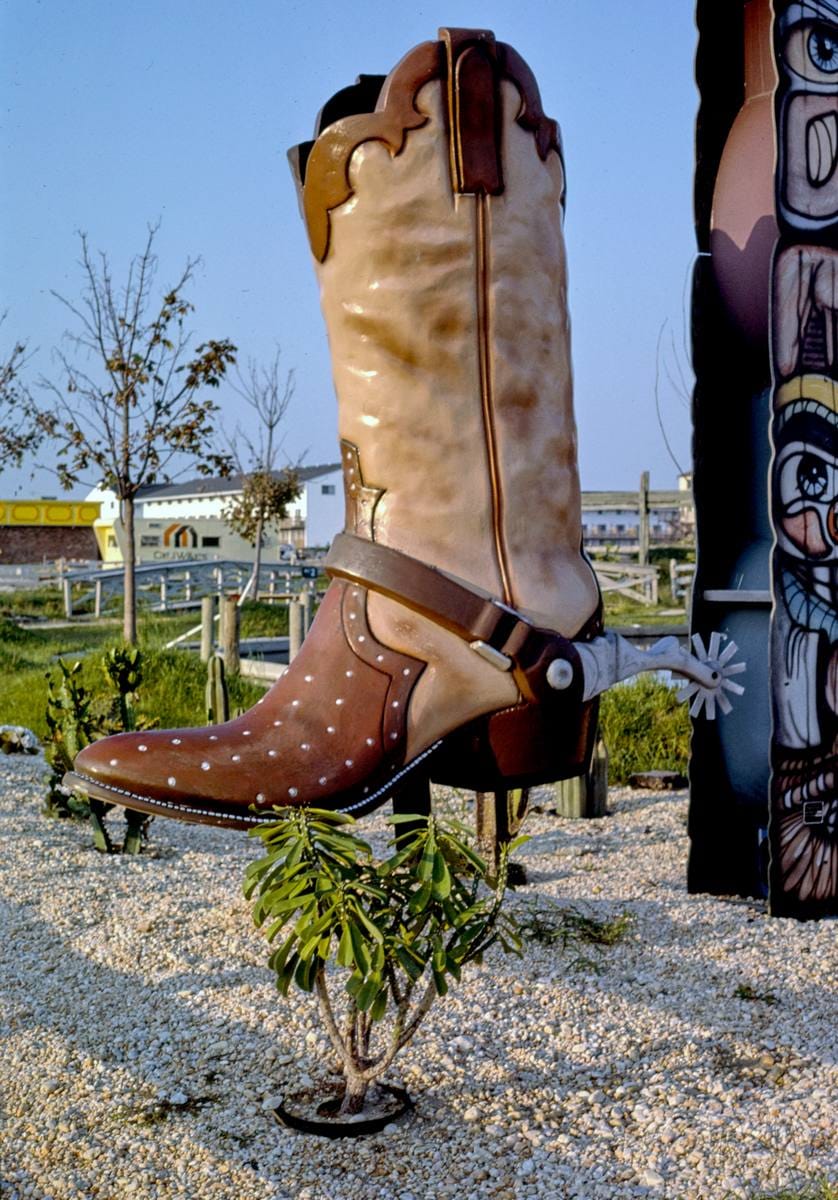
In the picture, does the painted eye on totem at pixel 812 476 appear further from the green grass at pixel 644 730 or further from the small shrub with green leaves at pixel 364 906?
the green grass at pixel 644 730

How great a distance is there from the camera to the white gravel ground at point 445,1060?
1929 millimetres

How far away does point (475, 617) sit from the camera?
1.44 metres

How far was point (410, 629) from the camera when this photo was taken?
1.46 metres

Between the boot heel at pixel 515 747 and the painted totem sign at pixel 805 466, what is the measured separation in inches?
68.4

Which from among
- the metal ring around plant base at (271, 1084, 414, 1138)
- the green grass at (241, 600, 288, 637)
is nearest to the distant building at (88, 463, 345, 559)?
the green grass at (241, 600, 288, 637)

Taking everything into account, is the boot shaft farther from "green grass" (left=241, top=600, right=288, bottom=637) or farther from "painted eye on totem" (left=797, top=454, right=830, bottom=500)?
"green grass" (left=241, top=600, right=288, bottom=637)

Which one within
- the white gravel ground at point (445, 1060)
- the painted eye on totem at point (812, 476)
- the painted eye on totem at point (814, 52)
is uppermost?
the painted eye on totem at point (814, 52)

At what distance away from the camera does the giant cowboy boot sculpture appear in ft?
4.74

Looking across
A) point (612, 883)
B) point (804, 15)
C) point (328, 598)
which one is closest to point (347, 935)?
point (328, 598)

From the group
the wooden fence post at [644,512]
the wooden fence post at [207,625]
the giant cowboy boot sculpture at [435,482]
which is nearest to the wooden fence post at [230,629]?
the wooden fence post at [207,625]

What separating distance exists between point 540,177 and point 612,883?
2.50 m

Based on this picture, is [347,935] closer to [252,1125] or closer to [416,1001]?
[252,1125]

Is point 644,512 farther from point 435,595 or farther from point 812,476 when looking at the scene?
point 435,595

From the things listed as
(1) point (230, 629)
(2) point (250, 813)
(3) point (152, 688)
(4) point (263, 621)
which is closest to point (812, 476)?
(2) point (250, 813)
